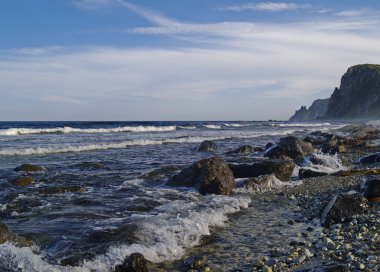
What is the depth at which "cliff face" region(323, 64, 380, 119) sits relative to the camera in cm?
10844

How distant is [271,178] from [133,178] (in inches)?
177

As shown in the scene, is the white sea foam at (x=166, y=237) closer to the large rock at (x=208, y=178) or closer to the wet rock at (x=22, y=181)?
the large rock at (x=208, y=178)

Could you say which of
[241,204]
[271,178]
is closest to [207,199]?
[241,204]

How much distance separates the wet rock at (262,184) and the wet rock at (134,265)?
6.56 metres

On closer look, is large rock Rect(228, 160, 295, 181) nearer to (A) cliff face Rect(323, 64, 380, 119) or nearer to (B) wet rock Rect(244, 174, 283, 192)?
(B) wet rock Rect(244, 174, 283, 192)

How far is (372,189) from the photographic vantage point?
9570 millimetres

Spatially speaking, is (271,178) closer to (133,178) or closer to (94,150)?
(133,178)

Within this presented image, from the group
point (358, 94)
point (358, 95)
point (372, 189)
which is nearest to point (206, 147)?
point (372, 189)

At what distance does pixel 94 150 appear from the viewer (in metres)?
25.1

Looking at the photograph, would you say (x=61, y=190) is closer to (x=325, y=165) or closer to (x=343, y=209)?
(x=343, y=209)

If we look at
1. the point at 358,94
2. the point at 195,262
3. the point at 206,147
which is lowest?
the point at 195,262

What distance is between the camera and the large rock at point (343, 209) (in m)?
8.03

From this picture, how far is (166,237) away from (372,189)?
5255 millimetres

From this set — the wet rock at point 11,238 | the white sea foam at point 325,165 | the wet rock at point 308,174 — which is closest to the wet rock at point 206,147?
→ the white sea foam at point 325,165
